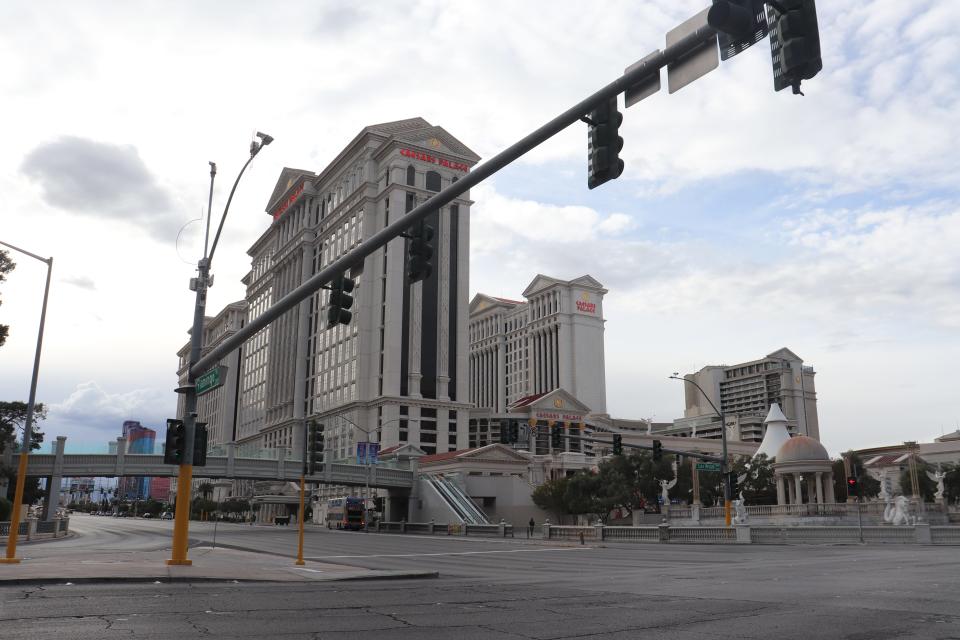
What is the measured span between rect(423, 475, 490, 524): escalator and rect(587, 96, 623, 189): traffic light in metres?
66.3

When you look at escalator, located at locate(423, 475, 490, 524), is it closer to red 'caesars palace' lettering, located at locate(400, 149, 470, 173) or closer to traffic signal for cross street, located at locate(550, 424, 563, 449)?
traffic signal for cross street, located at locate(550, 424, 563, 449)

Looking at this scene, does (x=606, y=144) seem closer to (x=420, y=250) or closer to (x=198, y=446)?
(x=420, y=250)

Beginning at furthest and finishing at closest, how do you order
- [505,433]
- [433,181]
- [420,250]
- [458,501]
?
[433,181]
[458,501]
[505,433]
[420,250]

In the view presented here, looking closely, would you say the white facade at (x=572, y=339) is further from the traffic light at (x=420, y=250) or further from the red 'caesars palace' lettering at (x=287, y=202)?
the traffic light at (x=420, y=250)

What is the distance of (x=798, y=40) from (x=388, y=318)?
115 metres

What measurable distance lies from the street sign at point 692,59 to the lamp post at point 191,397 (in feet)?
45.4

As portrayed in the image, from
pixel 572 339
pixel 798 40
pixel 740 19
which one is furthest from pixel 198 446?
pixel 572 339

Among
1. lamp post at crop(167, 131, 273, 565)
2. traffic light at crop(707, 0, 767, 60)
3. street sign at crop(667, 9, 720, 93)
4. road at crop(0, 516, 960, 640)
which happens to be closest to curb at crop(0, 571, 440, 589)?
road at crop(0, 516, 960, 640)

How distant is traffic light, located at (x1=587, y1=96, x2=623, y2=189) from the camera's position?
12.3 m

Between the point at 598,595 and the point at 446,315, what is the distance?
111 meters

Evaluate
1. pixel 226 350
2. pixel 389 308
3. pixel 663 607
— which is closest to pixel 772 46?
pixel 663 607

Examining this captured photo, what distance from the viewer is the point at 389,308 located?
4828 inches

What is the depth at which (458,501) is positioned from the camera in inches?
3137

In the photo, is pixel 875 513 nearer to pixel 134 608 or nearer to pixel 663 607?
pixel 663 607
